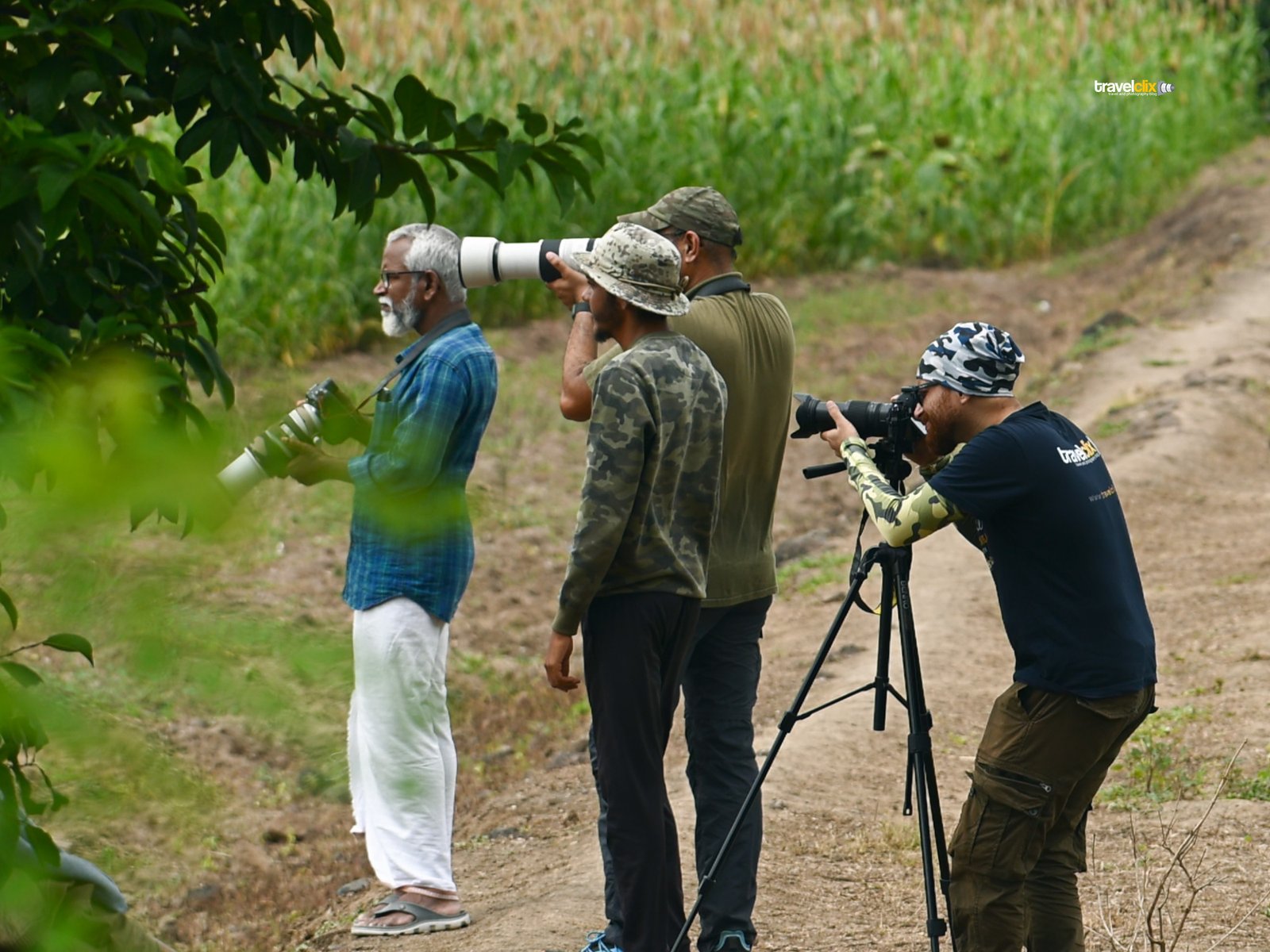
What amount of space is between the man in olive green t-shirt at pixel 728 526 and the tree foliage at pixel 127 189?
2.81ft

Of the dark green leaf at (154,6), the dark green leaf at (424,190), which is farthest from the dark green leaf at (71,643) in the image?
the dark green leaf at (424,190)

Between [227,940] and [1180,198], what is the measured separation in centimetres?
1619

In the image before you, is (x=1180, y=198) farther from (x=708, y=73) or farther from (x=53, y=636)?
(x=53, y=636)

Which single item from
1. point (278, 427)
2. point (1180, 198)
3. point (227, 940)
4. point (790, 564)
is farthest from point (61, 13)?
point (1180, 198)

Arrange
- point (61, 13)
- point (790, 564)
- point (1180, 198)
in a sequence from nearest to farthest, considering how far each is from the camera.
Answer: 1. point (61, 13)
2. point (790, 564)
3. point (1180, 198)

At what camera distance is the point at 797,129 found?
15.7 metres

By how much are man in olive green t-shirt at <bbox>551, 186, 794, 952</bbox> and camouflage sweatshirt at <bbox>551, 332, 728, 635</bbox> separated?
27cm

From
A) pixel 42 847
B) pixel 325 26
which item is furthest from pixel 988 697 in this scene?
pixel 42 847

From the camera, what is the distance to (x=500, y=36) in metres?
15.2

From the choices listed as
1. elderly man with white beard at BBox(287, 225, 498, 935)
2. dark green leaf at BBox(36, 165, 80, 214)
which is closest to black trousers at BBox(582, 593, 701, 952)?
elderly man with white beard at BBox(287, 225, 498, 935)

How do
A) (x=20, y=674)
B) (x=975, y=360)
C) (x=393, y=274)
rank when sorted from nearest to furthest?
(x=20, y=674)
(x=975, y=360)
(x=393, y=274)

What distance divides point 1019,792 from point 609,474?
3.86ft

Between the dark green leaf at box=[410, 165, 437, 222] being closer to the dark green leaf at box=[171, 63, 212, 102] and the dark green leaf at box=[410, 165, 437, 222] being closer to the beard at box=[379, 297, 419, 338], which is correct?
the dark green leaf at box=[171, 63, 212, 102]

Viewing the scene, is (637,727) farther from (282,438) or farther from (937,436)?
(282,438)
